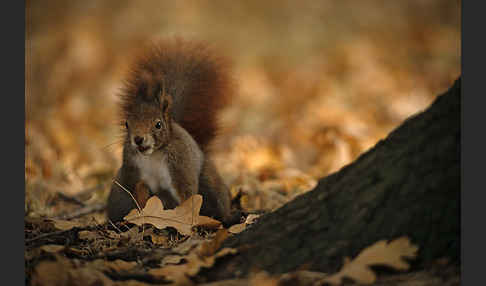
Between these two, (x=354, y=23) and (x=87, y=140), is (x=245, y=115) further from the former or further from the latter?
(x=354, y=23)

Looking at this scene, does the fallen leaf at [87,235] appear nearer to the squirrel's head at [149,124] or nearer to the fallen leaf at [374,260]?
the squirrel's head at [149,124]

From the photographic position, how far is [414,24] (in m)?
4.68

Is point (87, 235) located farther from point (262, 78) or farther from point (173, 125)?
point (262, 78)

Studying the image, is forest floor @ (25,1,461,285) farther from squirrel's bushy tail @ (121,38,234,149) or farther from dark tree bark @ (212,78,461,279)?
squirrel's bushy tail @ (121,38,234,149)

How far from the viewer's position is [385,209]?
34.6 inches

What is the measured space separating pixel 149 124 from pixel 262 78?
289 cm

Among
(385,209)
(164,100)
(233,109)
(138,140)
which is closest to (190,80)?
(164,100)

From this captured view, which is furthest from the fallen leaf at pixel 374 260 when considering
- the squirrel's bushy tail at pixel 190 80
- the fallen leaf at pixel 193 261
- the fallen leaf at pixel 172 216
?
the squirrel's bushy tail at pixel 190 80

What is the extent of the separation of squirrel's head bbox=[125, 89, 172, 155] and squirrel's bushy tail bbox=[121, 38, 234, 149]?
0.28 feet

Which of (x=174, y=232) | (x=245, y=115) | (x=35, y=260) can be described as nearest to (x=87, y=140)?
(x=245, y=115)

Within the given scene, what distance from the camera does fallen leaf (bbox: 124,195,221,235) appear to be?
128cm

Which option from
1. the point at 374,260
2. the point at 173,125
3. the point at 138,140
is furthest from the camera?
the point at 173,125

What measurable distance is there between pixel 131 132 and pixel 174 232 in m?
0.31

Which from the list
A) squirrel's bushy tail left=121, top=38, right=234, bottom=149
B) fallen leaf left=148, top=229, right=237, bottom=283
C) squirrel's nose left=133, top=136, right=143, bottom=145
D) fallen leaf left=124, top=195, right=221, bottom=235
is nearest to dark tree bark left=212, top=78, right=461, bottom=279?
fallen leaf left=148, top=229, right=237, bottom=283
